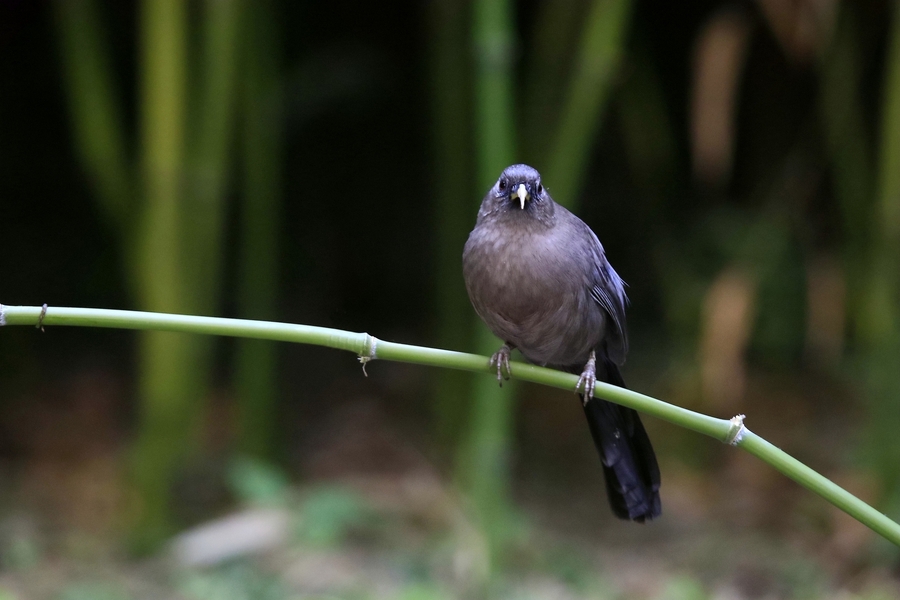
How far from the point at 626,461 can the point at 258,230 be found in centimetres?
210

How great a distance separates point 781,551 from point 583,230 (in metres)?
1.91

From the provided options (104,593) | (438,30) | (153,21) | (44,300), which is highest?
(438,30)

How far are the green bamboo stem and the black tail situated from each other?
49cm

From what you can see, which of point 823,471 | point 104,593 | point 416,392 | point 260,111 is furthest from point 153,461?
point 823,471

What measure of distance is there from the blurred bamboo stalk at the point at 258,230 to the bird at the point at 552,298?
5.79 feet

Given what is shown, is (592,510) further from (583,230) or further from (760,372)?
(583,230)

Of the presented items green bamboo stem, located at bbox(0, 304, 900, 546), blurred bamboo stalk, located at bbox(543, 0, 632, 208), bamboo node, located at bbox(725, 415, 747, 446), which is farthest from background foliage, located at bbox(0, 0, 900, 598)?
bamboo node, located at bbox(725, 415, 747, 446)

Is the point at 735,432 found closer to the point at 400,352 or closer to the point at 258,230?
the point at 400,352

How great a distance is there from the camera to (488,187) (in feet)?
8.48

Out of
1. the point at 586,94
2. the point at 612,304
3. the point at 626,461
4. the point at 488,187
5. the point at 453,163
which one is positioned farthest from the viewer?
the point at 453,163

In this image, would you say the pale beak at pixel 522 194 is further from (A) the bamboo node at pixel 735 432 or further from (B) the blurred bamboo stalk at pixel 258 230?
(B) the blurred bamboo stalk at pixel 258 230

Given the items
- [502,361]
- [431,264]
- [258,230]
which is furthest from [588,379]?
[431,264]

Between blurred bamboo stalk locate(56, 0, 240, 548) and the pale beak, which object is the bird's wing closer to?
the pale beak

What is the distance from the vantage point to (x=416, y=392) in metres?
4.68
